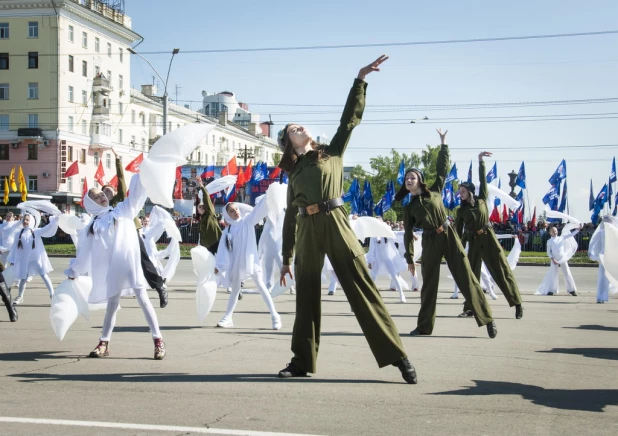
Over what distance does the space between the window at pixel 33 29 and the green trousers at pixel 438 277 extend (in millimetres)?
59120

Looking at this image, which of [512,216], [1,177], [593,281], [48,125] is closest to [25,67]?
[48,125]

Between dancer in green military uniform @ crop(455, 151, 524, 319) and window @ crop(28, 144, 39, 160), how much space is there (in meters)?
57.6

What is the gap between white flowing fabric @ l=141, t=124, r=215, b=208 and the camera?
751cm

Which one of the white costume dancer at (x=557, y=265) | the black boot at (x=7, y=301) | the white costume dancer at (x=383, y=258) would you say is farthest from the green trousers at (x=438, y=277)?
the white costume dancer at (x=557, y=265)

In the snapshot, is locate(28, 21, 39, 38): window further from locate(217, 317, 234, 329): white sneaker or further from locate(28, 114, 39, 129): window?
locate(217, 317, 234, 329): white sneaker

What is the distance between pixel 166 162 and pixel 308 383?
99.1 inches

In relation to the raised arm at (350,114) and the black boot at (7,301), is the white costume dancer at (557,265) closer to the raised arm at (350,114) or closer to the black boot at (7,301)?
the black boot at (7,301)

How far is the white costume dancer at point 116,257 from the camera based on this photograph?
7831mm

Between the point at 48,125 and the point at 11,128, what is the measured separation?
343 centimetres

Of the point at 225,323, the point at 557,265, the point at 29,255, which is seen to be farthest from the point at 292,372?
the point at 557,265

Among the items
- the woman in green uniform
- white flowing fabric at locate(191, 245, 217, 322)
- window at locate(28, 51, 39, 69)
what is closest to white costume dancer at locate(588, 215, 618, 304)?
white flowing fabric at locate(191, 245, 217, 322)

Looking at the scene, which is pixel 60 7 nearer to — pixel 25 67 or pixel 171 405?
pixel 25 67

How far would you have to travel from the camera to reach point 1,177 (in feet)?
214

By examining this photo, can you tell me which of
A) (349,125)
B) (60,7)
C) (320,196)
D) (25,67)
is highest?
(60,7)
